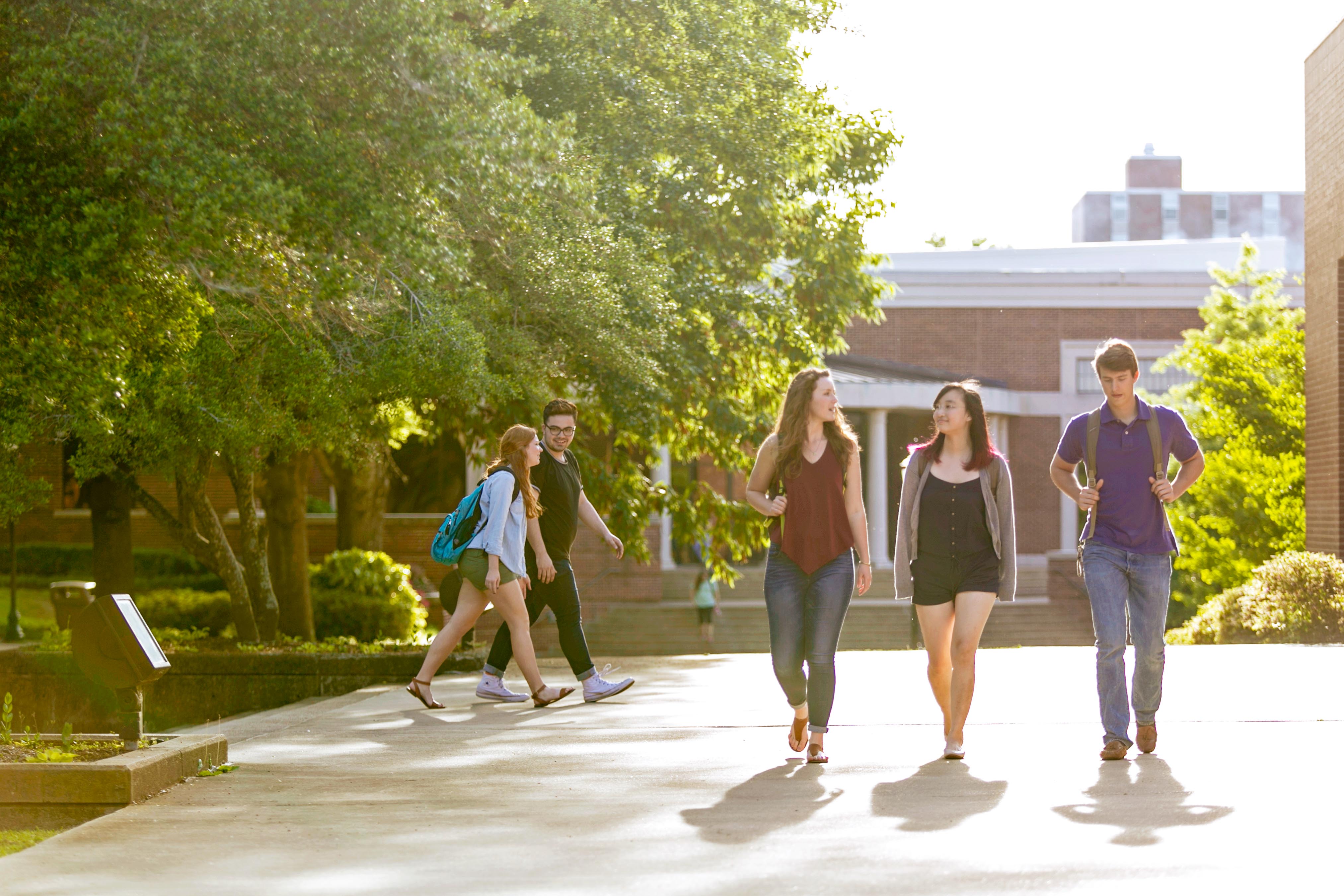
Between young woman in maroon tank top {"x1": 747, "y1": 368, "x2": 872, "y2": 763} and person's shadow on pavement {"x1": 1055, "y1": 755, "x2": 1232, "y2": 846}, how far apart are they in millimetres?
1281

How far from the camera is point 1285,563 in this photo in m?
14.9

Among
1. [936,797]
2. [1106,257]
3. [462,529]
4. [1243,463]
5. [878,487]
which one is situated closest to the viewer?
[936,797]

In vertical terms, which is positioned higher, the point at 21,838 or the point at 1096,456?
the point at 1096,456

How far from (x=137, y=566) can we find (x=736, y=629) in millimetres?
13381

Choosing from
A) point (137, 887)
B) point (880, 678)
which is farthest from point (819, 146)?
point (137, 887)

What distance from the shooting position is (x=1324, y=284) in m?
16.7

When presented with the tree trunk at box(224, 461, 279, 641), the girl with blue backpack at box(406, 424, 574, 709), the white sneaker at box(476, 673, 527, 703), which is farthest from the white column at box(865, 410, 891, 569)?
the girl with blue backpack at box(406, 424, 574, 709)

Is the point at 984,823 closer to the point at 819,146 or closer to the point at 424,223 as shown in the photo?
the point at 424,223

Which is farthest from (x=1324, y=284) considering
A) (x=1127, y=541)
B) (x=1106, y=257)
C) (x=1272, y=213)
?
(x=1272, y=213)

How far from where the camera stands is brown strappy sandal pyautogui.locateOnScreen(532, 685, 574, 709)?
29.2 feet

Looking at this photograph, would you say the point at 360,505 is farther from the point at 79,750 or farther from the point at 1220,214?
the point at 1220,214

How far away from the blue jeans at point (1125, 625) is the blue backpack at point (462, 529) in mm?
3602

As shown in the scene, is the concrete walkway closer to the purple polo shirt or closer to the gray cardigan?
the gray cardigan

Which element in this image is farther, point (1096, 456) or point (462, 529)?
point (462, 529)
